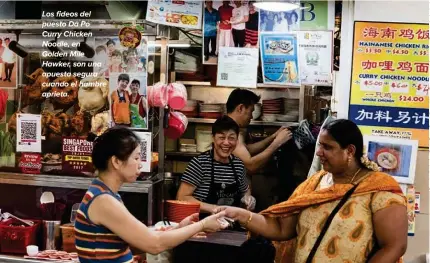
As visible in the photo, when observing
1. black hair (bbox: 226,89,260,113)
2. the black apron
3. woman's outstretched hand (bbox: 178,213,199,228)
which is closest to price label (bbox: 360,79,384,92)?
the black apron

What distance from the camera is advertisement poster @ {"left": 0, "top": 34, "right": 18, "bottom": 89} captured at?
15.7 feet

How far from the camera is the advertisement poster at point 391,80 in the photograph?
4312 mm

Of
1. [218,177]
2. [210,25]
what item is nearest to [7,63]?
[210,25]

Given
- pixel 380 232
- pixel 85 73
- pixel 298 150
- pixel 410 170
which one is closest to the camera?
pixel 380 232

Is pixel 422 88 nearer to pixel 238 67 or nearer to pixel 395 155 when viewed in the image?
pixel 395 155

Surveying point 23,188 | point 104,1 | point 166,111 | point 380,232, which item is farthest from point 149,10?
point 380,232

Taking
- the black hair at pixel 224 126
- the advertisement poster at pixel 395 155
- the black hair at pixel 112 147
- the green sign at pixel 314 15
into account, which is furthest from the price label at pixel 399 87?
the black hair at pixel 112 147

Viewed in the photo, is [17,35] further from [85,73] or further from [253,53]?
[253,53]

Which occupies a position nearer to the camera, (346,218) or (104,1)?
(346,218)

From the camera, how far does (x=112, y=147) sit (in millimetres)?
3037

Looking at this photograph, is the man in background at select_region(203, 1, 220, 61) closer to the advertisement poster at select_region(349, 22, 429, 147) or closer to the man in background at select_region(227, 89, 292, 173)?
the man in background at select_region(227, 89, 292, 173)

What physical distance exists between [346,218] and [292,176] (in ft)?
8.73

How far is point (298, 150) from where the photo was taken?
574 cm

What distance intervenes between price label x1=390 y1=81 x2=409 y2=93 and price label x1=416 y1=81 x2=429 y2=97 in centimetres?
8
